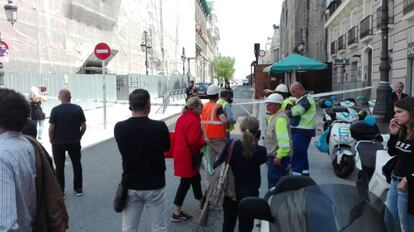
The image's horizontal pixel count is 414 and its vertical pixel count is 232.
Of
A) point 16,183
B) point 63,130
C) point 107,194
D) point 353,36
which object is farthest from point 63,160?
point 353,36

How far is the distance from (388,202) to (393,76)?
1579 cm

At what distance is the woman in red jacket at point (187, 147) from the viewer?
493 centimetres

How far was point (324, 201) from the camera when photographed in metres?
2.28

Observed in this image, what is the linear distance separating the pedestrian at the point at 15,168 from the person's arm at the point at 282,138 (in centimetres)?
312

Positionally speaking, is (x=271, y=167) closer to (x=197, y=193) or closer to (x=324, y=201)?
(x=197, y=193)

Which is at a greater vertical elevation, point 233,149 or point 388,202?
point 233,149

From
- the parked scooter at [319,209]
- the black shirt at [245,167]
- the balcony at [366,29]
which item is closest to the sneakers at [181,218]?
the black shirt at [245,167]

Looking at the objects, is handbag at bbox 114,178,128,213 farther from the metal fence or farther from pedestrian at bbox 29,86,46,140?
the metal fence

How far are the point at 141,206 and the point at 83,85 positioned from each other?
790 inches

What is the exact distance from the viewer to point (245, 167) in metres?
3.83

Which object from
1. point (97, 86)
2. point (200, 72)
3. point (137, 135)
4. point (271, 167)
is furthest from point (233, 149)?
point (200, 72)

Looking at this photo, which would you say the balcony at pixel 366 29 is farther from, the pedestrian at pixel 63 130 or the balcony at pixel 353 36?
the pedestrian at pixel 63 130

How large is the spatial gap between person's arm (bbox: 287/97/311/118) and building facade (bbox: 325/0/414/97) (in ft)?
34.6

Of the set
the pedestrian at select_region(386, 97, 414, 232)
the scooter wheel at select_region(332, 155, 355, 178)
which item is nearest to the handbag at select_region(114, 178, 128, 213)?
the pedestrian at select_region(386, 97, 414, 232)
